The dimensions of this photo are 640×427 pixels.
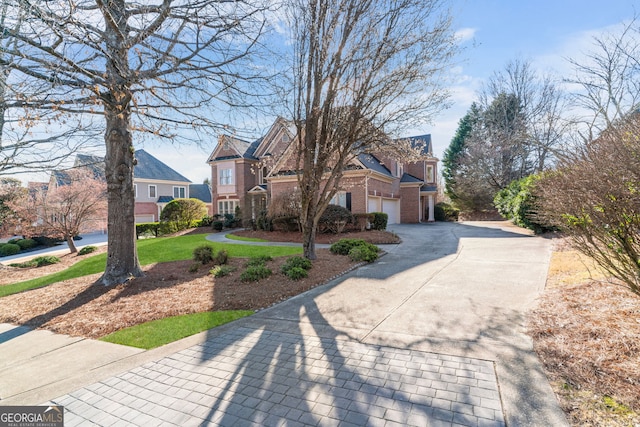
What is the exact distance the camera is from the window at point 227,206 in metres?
26.9

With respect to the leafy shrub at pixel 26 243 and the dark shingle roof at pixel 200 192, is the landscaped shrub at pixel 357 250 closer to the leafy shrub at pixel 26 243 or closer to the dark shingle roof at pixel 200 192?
the leafy shrub at pixel 26 243

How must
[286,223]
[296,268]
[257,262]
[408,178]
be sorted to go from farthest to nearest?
[408,178], [286,223], [257,262], [296,268]

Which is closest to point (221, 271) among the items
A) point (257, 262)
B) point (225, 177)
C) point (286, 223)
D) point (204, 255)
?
point (257, 262)

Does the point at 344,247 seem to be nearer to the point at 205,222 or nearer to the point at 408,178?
the point at 205,222

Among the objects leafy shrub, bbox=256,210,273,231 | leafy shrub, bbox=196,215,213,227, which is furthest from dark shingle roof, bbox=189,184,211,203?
leafy shrub, bbox=256,210,273,231

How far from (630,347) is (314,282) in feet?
18.8

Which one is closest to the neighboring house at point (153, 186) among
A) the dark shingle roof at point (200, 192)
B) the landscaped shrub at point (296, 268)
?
the dark shingle roof at point (200, 192)

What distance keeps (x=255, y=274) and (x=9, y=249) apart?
2327 cm

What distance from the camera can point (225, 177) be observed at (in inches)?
1058

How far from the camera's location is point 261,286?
24.6 feet

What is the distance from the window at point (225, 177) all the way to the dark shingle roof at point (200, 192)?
17.3m

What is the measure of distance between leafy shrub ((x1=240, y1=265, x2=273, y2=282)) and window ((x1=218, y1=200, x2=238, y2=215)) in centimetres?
1953

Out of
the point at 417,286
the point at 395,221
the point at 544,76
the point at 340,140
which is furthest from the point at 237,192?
the point at 544,76

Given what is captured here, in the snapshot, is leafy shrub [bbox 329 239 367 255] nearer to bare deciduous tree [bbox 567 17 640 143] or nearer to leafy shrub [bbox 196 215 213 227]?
bare deciduous tree [bbox 567 17 640 143]
